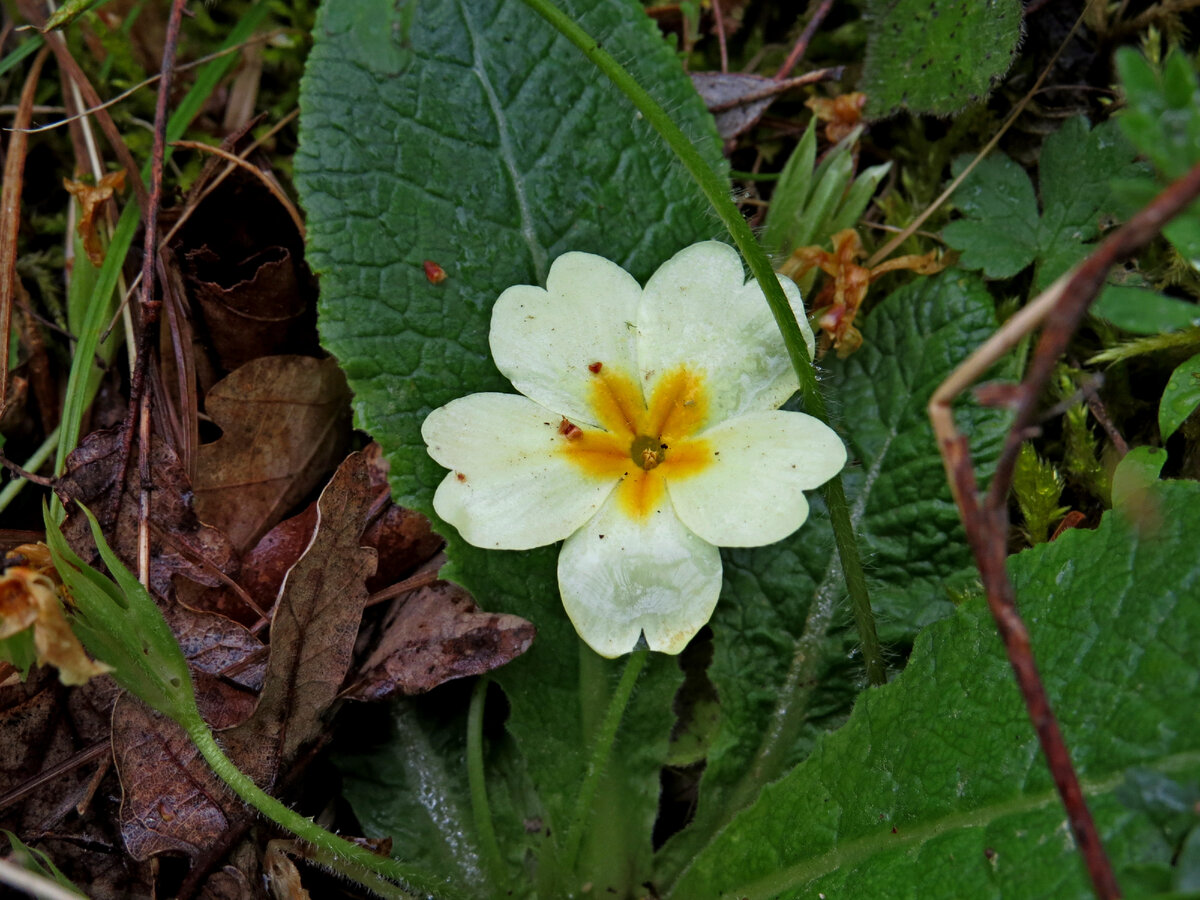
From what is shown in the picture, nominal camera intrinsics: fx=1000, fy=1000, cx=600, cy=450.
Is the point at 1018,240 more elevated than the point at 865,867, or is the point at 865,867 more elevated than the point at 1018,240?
the point at 1018,240

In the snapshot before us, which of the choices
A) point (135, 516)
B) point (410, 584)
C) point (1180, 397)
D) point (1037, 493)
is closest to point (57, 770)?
point (135, 516)

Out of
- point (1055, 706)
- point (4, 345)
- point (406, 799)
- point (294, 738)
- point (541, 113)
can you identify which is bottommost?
point (406, 799)

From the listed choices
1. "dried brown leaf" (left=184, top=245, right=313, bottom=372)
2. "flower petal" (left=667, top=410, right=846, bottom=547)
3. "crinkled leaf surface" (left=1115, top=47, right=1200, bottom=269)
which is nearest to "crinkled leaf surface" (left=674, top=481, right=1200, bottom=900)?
"flower petal" (left=667, top=410, right=846, bottom=547)

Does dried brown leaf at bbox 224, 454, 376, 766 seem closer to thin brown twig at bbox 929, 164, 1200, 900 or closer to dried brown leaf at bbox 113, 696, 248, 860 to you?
dried brown leaf at bbox 113, 696, 248, 860

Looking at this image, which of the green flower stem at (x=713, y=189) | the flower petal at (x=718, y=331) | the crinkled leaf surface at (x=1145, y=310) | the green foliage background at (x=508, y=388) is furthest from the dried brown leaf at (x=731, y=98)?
the crinkled leaf surface at (x=1145, y=310)

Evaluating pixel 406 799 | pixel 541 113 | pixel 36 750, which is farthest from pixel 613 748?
pixel 541 113

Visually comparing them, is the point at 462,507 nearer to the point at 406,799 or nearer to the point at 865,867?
the point at 406,799

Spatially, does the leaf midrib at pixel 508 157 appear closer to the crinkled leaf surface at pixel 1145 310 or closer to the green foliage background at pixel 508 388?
the green foliage background at pixel 508 388
